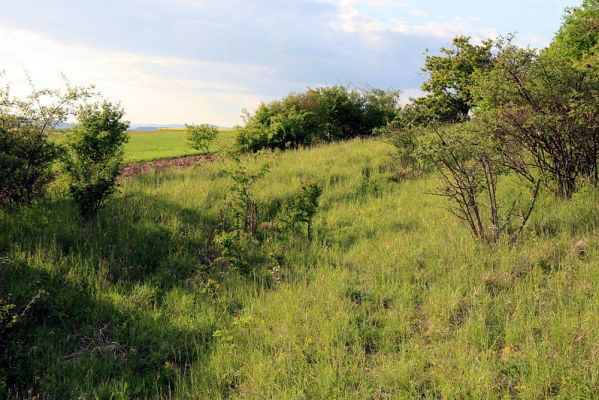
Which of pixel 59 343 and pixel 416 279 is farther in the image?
pixel 416 279

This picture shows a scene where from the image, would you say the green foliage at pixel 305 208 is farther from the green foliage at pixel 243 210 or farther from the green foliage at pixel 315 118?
the green foliage at pixel 315 118

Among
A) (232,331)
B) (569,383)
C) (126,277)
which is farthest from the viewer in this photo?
(126,277)

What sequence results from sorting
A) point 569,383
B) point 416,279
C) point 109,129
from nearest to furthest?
point 569,383, point 416,279, point 109,129

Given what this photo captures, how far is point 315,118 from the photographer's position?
69.4 ft

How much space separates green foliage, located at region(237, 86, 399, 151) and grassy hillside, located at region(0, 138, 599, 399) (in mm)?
10897

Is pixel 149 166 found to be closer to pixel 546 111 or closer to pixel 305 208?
pixel 305 208

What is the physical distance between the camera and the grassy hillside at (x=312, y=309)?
12.9 ft

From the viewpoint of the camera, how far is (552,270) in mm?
5535

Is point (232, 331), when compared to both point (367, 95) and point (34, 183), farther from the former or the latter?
point (367, 95)

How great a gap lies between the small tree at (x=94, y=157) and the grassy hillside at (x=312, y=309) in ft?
1.73

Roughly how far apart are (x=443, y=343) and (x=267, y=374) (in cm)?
179

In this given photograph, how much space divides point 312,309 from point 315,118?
1681 centimetres

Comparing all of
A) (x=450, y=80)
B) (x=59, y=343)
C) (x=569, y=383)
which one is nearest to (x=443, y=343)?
(x=569, y=383)

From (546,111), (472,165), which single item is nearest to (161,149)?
(472,165)
